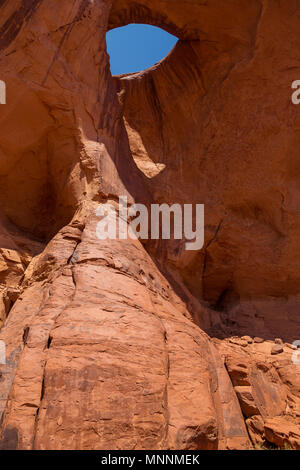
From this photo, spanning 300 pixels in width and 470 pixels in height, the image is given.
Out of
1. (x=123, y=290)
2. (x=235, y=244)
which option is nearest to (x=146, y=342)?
(x=123, y=290)

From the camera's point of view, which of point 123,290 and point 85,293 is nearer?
point 85,293

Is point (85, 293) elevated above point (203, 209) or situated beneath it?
situated beneath

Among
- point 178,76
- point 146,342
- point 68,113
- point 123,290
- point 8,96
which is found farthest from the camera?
point 178,76

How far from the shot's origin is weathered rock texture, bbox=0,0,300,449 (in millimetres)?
2752

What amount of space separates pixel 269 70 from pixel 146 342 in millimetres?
4864

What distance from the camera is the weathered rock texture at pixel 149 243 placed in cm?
275

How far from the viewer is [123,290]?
140 inches

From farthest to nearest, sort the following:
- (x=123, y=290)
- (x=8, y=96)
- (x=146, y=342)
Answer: (x=8, y=96) < (x=123, y=290) < (x=146, y=342)

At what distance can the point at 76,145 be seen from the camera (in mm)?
4605

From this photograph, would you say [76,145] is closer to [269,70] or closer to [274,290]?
[269,70]

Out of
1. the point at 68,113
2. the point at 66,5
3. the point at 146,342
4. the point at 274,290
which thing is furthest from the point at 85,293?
the point at 274,290

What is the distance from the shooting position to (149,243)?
5.16 meters

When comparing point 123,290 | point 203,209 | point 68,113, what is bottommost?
point 123,290

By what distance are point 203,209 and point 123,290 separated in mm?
3012
